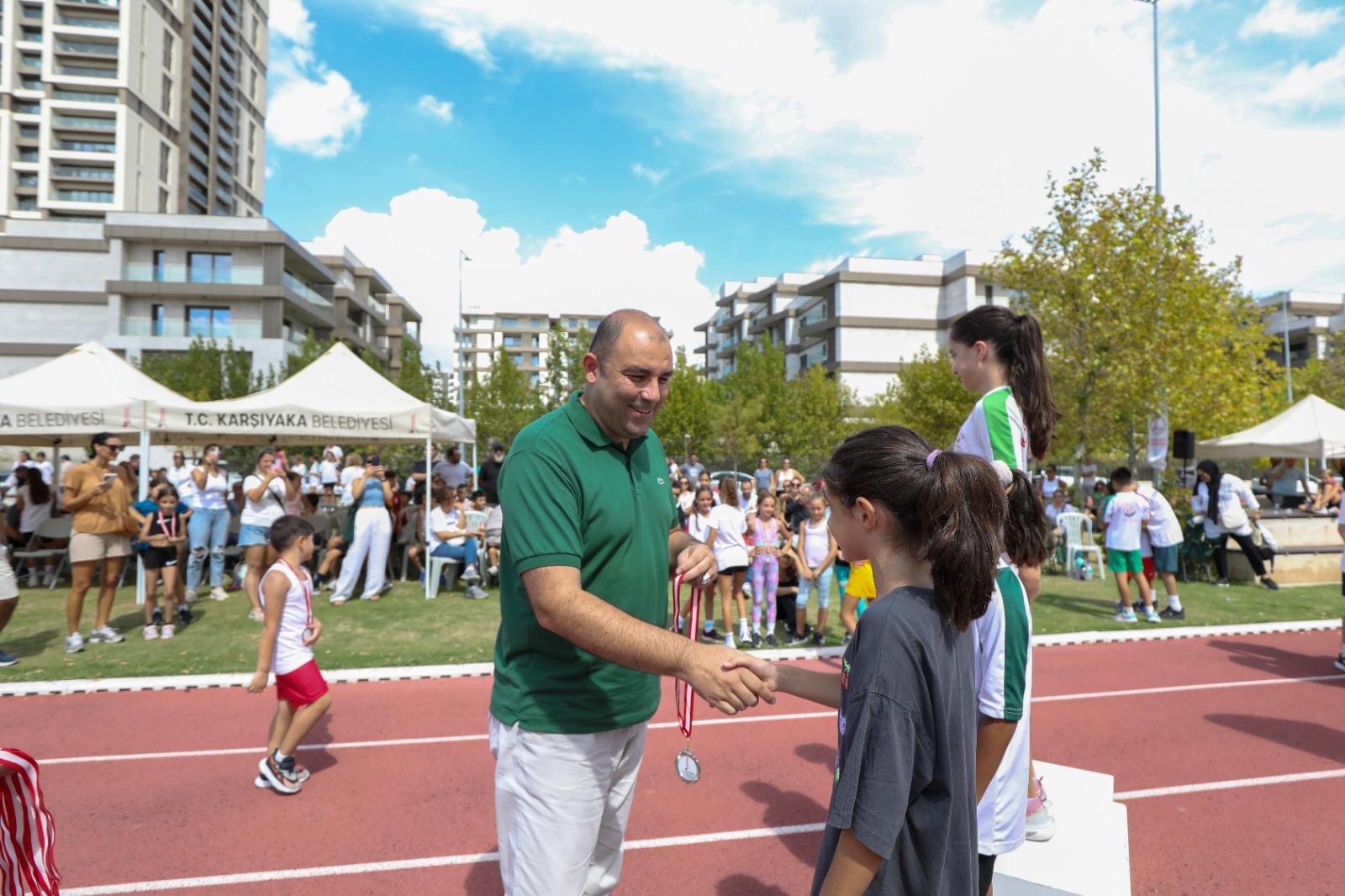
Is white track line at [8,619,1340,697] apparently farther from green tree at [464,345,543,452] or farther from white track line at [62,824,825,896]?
green tree at [464,345,543,452]

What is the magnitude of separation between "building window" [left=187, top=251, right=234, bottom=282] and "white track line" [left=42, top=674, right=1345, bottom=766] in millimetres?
47101

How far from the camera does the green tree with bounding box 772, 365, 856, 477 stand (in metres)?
44.6

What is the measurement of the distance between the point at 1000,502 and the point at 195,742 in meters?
6.34

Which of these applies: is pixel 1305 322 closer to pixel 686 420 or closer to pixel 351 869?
pixel 686 420

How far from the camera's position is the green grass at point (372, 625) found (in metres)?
7.97

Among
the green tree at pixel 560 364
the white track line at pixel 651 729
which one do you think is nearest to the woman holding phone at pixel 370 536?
the white track line at pixel 651 729

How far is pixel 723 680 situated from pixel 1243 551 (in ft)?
49.5

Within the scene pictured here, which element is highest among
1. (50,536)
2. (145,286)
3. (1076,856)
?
(145,286)

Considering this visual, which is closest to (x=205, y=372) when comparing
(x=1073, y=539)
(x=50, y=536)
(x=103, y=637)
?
(x=50, y=536)

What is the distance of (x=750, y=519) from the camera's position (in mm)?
10562

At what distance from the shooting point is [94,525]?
837cm

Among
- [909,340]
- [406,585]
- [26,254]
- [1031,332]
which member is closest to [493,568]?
[406,585]

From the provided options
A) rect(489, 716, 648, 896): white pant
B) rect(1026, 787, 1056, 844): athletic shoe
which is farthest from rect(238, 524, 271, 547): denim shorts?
rect(1026, 787, 1056, 844): athletic shoe

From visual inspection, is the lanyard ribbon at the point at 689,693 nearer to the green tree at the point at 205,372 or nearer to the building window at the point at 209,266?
the green tree at the point at 205,372
